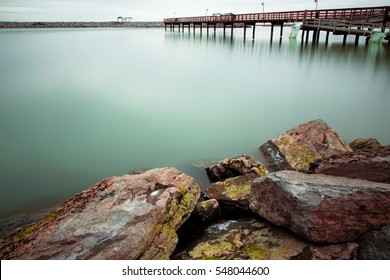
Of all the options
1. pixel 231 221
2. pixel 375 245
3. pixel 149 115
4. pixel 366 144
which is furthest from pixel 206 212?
pixel 149 115

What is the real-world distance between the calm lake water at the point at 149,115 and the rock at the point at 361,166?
2.20 meters

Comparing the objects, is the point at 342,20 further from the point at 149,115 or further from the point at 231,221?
the point at 231,221

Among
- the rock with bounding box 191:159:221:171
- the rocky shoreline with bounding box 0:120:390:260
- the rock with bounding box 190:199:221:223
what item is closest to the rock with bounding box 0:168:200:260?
the rocky shoreline with bounding box 0:120:390:260

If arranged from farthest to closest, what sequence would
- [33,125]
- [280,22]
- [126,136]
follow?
1. [280,22]
2. [33,125]
3. [126,136]

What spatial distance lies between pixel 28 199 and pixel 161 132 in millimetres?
3282

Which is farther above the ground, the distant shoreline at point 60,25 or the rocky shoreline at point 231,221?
the distant shoreline at point 60,25

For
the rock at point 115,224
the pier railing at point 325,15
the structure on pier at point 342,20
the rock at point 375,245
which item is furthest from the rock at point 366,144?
the pier railing at point 325,15

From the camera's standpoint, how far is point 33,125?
7.18m

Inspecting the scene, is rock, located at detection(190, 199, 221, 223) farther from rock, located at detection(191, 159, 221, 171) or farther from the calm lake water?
rock, located at detection(191, 159, 221, 171)

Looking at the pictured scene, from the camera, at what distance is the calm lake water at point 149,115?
5312mm

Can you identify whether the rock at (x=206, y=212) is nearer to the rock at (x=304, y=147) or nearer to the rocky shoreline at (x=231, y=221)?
the rocky shoreline at (x=231, y=221)

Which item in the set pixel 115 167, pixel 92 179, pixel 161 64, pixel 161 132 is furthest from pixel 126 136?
pixel 161 64

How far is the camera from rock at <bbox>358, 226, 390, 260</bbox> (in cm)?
220
